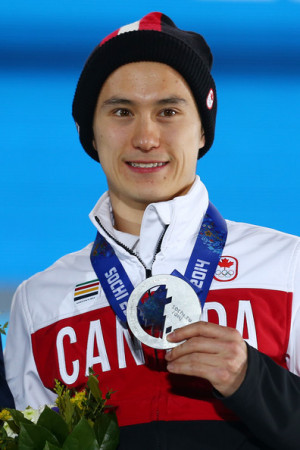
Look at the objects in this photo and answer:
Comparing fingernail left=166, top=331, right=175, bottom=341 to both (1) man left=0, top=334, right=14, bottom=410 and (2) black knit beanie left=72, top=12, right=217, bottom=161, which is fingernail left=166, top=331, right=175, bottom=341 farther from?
(2) black knit beanie left=72, top=12, right=217, bottom=161

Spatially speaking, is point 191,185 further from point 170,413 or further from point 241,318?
point 170,413

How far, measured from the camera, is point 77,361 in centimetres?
234

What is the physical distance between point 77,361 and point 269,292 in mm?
573

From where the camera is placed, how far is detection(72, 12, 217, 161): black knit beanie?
7.60 ft

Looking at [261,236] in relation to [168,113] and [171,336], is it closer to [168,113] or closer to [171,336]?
[168,113]

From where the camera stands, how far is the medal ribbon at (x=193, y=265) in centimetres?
227

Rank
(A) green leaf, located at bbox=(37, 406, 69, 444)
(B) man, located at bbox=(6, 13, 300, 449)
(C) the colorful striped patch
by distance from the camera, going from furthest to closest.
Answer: (C) the colorful striped patch < (B) man, located at bbox=(6, 13, 300, 449) < (A) green leaf, located at bbox=(37, 406, 69, 444)

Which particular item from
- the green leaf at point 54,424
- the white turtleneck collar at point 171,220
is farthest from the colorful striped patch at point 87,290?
the green leaf at point 54,424

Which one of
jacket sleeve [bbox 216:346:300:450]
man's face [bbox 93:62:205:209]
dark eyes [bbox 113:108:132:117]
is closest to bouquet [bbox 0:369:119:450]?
jacket sleeve [bbox 216:346:300:450]

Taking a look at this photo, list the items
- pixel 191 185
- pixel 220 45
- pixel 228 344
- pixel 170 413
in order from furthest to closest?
pixel 220 45 → pixel 191 185 → pixel 170 413 → pixel 228 344

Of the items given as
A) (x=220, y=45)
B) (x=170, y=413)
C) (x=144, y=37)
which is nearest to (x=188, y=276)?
(x=170, y=413)

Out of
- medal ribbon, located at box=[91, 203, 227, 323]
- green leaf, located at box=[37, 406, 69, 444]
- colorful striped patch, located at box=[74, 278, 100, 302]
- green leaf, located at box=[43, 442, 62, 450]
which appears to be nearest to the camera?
green leaf, located at box=[43, 442, 62, 450]

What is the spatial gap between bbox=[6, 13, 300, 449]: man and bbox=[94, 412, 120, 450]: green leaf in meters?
0.18

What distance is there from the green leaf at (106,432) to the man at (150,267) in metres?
0.18
